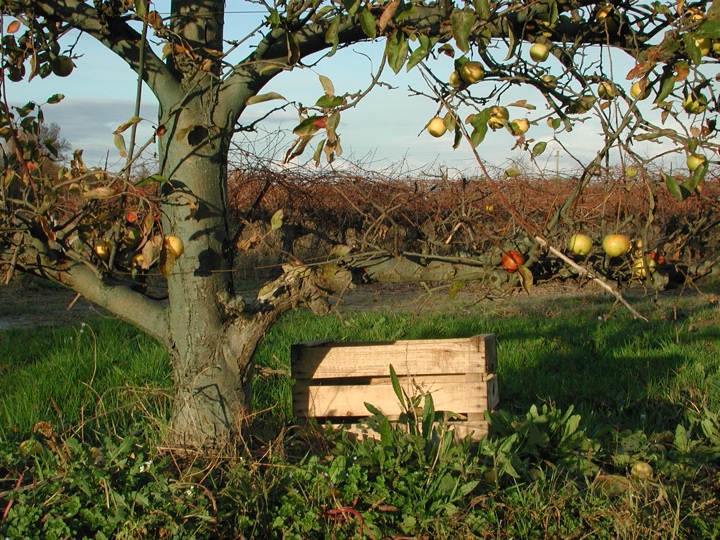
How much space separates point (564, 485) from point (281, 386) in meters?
1.72

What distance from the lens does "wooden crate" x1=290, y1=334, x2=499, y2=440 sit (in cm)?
321

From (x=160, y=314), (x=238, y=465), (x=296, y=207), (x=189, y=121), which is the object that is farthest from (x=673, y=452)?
(x=296, y=207)

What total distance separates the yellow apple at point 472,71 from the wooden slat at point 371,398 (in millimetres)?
1463

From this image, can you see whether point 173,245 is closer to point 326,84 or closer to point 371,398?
point 326,84

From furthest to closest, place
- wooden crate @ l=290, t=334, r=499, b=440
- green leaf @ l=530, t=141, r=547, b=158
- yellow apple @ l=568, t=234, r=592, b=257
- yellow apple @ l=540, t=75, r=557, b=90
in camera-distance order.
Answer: wooden crate @ l=290, t=334, r=499, b=440, yellow apple @ l=540, t=75, r=557, b=90, green leaf @ l=530, t=141, r=547, b=158, yellow apple @ l=568, t=234, r=592, b=257

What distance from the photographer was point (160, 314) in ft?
9.21

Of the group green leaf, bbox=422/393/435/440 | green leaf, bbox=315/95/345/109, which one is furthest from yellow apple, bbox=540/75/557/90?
green leaf, bbox=422/393/435/440

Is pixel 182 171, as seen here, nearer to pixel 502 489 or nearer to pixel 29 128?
pixel 29 128

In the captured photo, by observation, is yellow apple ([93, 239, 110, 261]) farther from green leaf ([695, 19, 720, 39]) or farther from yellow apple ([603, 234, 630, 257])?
green leaf ([695, 19, 720, 39])

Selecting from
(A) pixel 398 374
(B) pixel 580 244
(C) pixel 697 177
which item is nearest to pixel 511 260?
(B) pixel 580 244

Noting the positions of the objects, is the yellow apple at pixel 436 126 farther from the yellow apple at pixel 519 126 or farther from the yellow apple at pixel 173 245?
the yellow apple at pixel 173 245

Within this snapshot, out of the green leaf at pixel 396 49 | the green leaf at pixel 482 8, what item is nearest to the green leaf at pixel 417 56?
the green leaf at pixel 396 49

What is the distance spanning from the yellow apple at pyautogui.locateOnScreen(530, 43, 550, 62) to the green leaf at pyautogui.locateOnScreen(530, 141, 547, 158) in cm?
33

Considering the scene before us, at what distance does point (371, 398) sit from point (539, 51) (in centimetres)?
163
